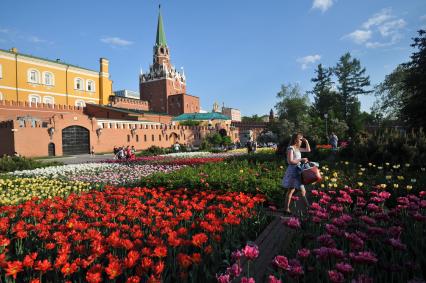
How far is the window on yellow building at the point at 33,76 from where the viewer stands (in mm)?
43731

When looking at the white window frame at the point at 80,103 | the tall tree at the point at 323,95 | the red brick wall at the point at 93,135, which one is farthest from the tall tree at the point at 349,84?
the white window frame at the point at 80,103

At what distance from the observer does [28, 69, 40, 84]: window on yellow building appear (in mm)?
43731

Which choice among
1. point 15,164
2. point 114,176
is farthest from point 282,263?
point 15,164

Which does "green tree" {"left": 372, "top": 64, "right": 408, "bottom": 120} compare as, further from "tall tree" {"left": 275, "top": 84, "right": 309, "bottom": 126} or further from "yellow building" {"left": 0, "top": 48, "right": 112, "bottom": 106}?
"yellow building" {"left": 0, "top": 48, "right": 112, "bottom": 106}

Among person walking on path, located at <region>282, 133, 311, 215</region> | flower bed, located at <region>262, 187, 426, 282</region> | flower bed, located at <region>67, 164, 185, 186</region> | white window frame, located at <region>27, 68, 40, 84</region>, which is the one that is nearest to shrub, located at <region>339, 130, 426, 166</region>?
person walking on path, located at <region>282, 133, 311, 215</region>

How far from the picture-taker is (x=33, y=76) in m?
44.3

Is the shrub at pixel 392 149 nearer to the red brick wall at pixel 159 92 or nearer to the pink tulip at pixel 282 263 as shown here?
the pink tulip at pixel 282 263

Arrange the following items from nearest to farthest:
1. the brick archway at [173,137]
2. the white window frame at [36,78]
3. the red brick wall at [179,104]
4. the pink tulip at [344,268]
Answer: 1. the pink tulip at [344,268]
2. the white window frame at [36,78]
3. the brick archway at [173,137]
4. the red brick wall at [179,104]

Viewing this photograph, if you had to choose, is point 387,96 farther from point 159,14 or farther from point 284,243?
point 159,14

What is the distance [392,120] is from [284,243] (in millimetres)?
50870

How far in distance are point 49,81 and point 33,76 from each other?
2.56 m

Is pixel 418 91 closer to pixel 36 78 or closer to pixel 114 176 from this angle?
pixel 114 176

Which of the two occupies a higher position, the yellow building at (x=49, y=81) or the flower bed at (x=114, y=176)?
the yellow building at (x=49, y=81)

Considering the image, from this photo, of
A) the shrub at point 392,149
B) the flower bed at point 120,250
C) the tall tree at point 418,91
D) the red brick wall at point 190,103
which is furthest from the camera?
the red brick wall at point 190,103
